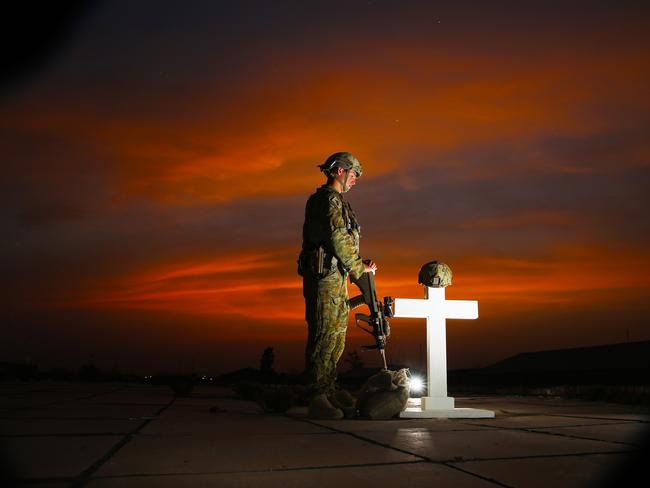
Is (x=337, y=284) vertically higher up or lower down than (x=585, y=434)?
higher up

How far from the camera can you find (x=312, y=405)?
4.59m

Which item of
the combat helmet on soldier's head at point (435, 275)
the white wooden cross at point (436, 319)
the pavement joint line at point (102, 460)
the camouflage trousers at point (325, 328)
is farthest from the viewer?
the combat helmet on soldier's head at point (435, 275)

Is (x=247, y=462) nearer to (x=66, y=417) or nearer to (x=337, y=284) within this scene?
(x=66, y=417)

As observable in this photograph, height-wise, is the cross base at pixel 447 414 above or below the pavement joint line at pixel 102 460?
above

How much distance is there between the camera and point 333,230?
5.12 meters

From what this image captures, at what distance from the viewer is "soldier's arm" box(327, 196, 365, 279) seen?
16.8 feet

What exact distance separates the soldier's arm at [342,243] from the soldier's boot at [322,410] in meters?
1.12

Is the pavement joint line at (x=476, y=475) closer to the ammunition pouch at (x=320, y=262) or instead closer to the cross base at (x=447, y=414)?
the cross base at (x=447, y=414)

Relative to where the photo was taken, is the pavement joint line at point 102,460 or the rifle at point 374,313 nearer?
the pavement joint line at point 102,460

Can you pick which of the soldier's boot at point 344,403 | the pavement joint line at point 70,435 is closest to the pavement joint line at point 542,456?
the pavement joint line at point 70,435

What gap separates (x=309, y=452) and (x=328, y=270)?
2.58 meters

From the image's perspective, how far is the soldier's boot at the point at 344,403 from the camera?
15.6ft

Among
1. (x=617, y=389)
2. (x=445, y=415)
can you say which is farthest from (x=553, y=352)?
(x=445, y=415)

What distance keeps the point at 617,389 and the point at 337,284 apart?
185 inches
